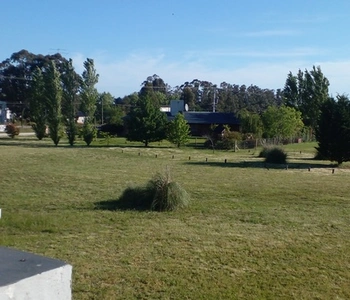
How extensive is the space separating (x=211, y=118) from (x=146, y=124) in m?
22.3

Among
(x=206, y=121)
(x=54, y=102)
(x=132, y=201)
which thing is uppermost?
(x=54, y=102)

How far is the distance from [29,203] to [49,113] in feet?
116

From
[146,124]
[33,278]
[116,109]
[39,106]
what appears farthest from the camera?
[116,109]

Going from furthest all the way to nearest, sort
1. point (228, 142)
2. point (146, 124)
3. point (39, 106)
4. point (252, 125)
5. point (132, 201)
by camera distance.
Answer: point (252, 125) < point (39, 106) < point (146, 124) < point (228, 142) < point (132, 201)

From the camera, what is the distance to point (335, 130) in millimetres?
28844

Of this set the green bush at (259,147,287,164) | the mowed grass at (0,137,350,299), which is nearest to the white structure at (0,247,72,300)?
the mowed grass at (0,137,350,299)

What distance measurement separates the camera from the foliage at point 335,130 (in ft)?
93.8

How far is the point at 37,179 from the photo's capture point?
19.2 meters

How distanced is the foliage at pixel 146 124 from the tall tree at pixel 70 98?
568 centimetres

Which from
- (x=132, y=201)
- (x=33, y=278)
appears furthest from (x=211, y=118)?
(x=33, y=278)

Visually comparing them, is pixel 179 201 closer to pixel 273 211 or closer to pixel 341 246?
pixel 273 211

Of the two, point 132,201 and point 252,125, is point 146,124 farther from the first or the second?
point 132,201

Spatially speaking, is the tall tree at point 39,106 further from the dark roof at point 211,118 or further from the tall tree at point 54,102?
the dark roof at point 211,118

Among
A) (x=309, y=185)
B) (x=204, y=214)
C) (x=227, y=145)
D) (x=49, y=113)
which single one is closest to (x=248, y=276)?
(x=204, y=214)
